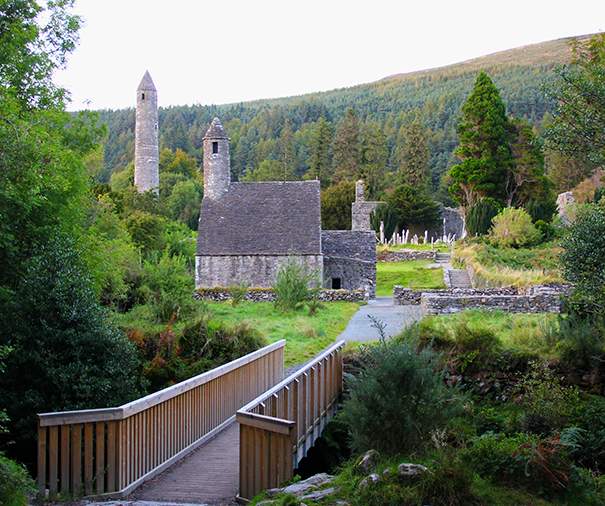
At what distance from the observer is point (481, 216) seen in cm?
4428

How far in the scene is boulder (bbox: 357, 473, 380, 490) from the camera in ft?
22.9

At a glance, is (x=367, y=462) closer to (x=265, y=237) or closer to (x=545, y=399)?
(x=545, y=399)

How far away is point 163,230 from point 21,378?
31.9 meters

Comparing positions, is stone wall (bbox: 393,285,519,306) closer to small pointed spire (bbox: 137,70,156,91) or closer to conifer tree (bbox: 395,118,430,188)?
small pointed spire (bbox: 137,70,156,91)

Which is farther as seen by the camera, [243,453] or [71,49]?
[71,49]

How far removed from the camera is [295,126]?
131000 millimetres

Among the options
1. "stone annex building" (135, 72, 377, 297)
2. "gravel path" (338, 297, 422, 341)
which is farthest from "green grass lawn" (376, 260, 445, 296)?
"gravel path" (338, 297, 422, 341)

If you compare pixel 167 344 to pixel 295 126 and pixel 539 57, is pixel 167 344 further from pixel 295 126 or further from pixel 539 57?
pixel 539 57

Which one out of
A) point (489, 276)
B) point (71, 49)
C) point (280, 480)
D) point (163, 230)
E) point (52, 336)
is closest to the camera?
point (280, 480)

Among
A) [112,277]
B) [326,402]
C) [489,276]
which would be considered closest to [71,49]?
[112,277]

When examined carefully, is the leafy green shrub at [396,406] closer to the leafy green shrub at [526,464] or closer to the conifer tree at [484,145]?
the leafy green shrub at [526,464]

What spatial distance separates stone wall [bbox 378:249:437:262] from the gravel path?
14.4m

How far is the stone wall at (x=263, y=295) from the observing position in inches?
1255

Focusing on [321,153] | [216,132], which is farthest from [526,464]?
[321,153]
